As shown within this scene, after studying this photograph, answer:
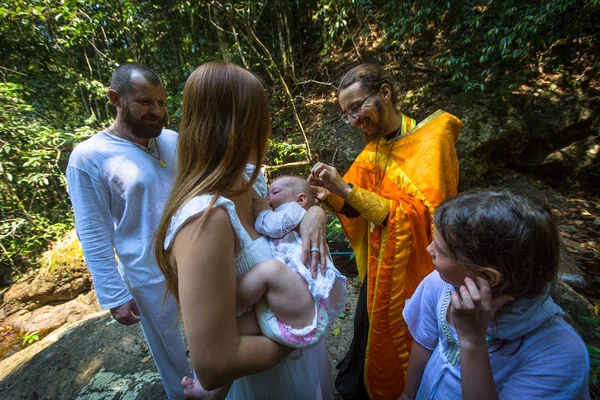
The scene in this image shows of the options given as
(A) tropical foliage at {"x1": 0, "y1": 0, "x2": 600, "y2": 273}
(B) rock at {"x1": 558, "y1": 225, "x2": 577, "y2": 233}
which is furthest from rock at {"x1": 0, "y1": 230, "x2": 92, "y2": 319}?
(B) rock at {"x1": 558, "y1": 225, "x2": 577, "y2": 233}

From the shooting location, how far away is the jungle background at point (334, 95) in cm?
360

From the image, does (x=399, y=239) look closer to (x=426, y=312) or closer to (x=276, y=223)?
(x=426, y=312)

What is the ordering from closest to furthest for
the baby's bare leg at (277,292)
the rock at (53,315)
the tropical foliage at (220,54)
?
the baby's bare leg at (277,292) < the tropical foliage at (220,54) < the rock at (53,315)

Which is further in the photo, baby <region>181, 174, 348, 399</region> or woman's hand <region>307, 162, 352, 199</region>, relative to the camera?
woman's hand <region>307, 162, 352, 199</region>

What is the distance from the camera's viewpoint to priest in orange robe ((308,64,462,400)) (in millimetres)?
1546

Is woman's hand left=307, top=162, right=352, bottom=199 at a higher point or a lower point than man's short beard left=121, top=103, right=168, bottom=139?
lower

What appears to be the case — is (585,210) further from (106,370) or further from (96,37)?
(96,37)

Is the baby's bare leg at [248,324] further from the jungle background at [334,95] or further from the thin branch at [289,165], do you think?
the thin branch at [289,165]

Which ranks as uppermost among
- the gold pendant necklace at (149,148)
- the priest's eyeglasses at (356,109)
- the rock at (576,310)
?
the priest's eyeglasses at (356,109)

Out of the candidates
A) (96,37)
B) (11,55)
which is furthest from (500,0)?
(11,55)

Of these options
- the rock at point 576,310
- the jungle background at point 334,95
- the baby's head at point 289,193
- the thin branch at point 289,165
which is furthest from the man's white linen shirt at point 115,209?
the thin branch at point 289,165

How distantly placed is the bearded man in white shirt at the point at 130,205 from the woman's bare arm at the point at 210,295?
95 centimetres

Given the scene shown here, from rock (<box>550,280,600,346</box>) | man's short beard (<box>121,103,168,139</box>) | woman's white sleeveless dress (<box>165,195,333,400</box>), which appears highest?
man's short beard (<box>121,103,168,139</box>)

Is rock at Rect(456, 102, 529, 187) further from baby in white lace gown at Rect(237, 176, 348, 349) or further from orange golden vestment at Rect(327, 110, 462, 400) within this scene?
baby in white lace gown at Rect(237, 176, 348, 349)
